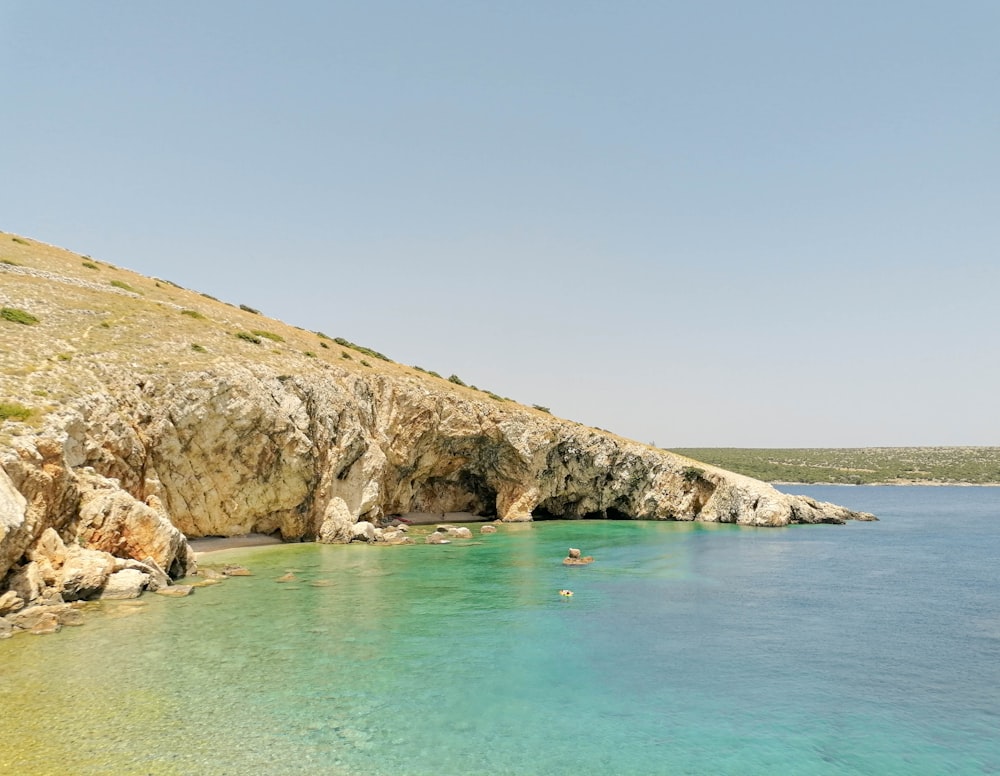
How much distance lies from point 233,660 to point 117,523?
14.0m

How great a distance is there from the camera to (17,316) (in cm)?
3850

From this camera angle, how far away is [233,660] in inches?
758

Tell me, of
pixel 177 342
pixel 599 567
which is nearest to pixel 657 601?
pixel 599 567

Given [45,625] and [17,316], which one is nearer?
[45,625]

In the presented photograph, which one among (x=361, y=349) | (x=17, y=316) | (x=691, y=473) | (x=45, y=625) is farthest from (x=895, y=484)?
(x=45, y=625)

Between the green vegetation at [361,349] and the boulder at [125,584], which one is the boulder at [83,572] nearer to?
the boulder at [125,584]

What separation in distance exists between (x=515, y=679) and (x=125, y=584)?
61.8 feet

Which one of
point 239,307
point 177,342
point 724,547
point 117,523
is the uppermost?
point 239,307

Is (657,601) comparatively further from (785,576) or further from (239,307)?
(239,307)

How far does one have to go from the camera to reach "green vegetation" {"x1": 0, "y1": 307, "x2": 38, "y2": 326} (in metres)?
38.0

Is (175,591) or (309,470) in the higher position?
(309,470)

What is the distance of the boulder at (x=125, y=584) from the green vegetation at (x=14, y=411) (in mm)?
8260

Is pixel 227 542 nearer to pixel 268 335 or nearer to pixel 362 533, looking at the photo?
pixel 362 533

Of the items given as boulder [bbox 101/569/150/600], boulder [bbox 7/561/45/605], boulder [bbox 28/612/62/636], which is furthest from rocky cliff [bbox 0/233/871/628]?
boulder [bbox 28/612/62/636]
